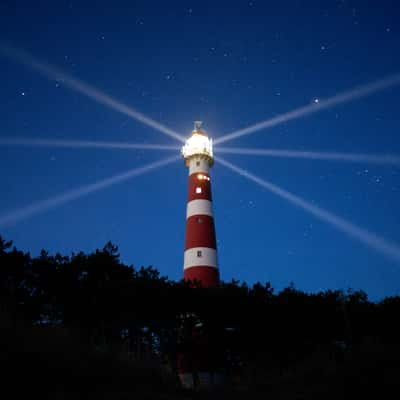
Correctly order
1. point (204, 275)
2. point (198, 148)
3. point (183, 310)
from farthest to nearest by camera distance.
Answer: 1. point (198, 148)
2. point (204, 275)
3. point (183, 310)

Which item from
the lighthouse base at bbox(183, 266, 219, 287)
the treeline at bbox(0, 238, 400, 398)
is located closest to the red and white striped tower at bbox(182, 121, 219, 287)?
the lighthouse base at bbox(183, 266, 219, 287)

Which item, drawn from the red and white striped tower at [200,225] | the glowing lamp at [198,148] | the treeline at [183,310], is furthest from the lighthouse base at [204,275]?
the glowing lamp at [198,148]

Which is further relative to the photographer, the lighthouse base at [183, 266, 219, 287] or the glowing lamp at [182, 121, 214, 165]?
the glowing lamp at [182, 121, 214, 165]

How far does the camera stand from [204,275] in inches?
1183

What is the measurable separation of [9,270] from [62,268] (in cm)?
288

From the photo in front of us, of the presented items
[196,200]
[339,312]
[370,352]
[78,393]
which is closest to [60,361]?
[78,393]

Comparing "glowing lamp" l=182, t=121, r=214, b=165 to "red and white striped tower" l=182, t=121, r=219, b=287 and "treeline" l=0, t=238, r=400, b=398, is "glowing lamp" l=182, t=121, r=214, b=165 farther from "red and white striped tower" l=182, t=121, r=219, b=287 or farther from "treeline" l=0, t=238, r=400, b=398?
"treeline" l=0, t=238, r=400, b=398

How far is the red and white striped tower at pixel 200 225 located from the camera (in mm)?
30312

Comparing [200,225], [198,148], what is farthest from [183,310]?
[198,148]

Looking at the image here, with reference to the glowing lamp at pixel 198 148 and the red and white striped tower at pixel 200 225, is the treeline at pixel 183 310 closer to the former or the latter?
the red and white striped tower at pixel 200 225

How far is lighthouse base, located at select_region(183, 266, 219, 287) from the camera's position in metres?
29.9

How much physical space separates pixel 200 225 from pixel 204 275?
364 cm

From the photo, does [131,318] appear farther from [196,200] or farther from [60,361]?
[60,361]

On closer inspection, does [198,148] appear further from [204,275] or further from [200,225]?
[204,275]
